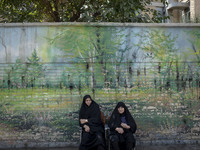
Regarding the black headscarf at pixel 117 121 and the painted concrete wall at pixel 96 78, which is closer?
the black headscarf at pixel 117 121

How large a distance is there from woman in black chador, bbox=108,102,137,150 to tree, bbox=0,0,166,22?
3.36m

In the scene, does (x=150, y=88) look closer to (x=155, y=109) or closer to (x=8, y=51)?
(x=155, y=109)

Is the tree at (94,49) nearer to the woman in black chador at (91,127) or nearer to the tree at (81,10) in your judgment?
the woman in black chador at (91,127)

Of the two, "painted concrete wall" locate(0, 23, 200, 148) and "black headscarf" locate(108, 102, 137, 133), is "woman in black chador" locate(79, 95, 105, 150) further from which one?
"painted concrete wall" locate(0, 23, 200, 148)

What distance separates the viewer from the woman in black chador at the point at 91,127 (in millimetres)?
3461

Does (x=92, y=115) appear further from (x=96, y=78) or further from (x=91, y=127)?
(x=96, y=78)

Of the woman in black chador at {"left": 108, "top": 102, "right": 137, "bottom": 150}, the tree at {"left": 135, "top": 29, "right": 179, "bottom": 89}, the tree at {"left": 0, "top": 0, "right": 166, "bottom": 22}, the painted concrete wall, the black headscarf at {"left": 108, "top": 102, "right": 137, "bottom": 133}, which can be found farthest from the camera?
the tree at {"left": 0, "top": 0, "right": 166, "bottom": 22}

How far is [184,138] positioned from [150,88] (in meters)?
1.21

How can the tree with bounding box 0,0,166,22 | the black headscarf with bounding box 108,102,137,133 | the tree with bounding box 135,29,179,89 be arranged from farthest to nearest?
the tree with bounding box 0,0,166,22
the tree with bounding box 135,29,179,89
the black headscarf with bounding box 108,102,137,133

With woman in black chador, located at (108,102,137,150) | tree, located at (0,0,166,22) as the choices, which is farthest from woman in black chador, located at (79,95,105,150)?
tree, located at (0,0,166,22)

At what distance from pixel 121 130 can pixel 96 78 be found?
3.72ft

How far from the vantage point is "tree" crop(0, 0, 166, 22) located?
644 cm

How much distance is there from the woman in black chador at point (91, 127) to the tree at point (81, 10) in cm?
321

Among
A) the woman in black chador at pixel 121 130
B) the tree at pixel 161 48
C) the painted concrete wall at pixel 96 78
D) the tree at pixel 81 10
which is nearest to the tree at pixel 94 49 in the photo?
the painted concrete wall at pixel 96 78
